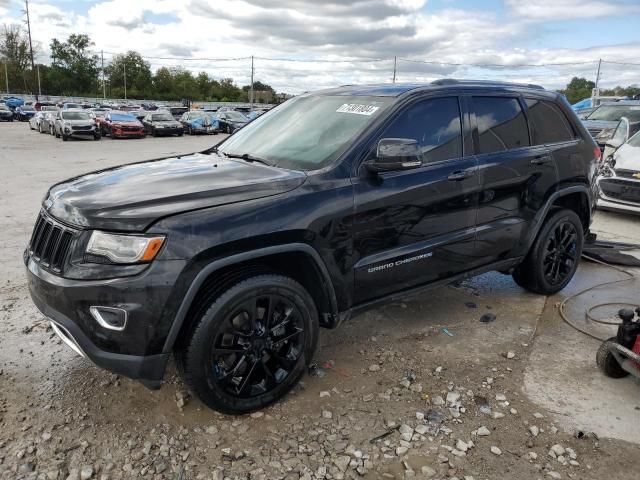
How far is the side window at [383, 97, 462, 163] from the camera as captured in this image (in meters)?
3.59

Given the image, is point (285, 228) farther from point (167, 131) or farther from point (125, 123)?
point (167, 131)

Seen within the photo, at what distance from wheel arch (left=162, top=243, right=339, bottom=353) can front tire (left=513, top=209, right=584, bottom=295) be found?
2.27 metres

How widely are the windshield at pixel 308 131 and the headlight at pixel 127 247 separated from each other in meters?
1.09

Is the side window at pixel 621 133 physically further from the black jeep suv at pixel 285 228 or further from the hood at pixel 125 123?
the hood at pixel 125 123

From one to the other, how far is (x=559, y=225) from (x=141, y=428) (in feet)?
12.4

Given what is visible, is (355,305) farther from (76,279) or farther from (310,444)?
(76,279)

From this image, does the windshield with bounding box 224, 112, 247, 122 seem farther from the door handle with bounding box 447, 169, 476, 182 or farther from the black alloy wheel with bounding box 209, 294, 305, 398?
the black alloy wheel with bounding box 209, 294, 305, 398

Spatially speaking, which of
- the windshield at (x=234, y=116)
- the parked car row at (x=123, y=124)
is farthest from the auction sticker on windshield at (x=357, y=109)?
the windshield at (x=234, y=116)

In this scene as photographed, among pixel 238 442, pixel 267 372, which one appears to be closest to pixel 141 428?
pixel 238 442

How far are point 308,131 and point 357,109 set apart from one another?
371 mm

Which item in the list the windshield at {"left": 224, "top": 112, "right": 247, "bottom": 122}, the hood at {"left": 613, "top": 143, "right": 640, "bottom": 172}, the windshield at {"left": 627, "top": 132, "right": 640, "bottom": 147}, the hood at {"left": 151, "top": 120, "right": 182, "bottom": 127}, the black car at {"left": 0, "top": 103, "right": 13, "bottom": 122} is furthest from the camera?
the black car at {"left": 0, "top": 103, "right": 13, "bottom": 122}

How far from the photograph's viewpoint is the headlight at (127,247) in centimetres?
257

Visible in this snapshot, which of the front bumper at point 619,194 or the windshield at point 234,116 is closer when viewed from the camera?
the front bumper at point 619,194

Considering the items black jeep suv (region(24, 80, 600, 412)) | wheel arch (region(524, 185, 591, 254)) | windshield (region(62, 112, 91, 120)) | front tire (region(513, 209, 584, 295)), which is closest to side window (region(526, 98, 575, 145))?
black jeep suv (region(24, 80, 600, 412))
